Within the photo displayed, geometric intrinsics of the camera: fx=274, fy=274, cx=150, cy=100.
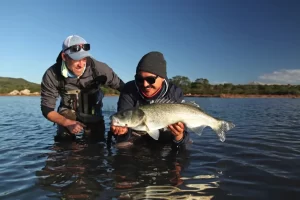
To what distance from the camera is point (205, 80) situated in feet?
291

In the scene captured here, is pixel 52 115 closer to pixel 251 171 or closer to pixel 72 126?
pixel 72 126

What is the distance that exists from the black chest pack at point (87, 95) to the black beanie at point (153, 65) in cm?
220

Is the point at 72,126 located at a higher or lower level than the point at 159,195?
higher

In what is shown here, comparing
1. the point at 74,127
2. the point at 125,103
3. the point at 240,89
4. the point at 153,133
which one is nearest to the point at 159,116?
the point at 153,133

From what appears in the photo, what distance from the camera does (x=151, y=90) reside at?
5.91 metres

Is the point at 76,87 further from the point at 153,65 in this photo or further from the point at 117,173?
the point at 117,173

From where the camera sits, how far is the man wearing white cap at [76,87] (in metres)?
6.82

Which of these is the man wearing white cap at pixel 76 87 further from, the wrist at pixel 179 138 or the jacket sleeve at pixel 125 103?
the wrist at pixel 179 138

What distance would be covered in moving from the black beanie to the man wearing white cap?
1884 millimetres

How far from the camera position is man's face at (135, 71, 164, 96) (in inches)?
218

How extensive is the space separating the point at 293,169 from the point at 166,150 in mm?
2742

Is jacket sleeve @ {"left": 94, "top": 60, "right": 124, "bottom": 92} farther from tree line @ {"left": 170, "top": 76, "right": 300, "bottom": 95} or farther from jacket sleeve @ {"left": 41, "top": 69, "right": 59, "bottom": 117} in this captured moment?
tree line @ {"left": 170, "top": 76, "right": 300, "bottom": 95}

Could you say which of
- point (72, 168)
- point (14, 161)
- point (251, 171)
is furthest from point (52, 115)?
point (251, 171)

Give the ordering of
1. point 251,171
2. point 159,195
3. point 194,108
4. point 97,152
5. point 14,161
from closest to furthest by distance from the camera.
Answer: point 159,195
point 251,171
point 194,108
point 14,161
point 97,152
